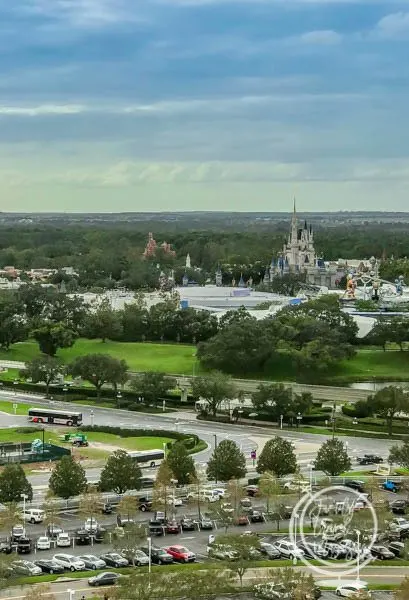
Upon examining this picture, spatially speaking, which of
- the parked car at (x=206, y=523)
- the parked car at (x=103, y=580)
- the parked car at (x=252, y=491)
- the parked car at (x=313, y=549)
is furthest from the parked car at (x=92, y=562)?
the parked car at (x=252, y=491)

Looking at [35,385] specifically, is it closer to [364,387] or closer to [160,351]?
[160,351]

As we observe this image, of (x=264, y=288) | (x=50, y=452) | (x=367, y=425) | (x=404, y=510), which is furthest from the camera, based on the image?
(x=264, y=288)

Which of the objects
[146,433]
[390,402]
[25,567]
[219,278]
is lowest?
[146,433]

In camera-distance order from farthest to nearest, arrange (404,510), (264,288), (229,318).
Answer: (264,288) → (229,318) → (404,510)

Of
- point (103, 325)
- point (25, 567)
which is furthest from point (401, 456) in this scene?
point (103, 325)

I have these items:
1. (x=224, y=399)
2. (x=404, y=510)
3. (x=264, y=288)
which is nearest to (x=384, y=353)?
(x=224, y=399)

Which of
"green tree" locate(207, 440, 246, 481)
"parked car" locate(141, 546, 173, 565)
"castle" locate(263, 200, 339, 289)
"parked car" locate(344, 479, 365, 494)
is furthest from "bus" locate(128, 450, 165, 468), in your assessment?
"castle" locate(263, 200, 339, 289)

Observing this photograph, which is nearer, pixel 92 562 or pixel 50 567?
pixel 50 567

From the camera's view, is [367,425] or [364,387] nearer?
[367,425]

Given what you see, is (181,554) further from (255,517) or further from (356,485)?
(356,485)
